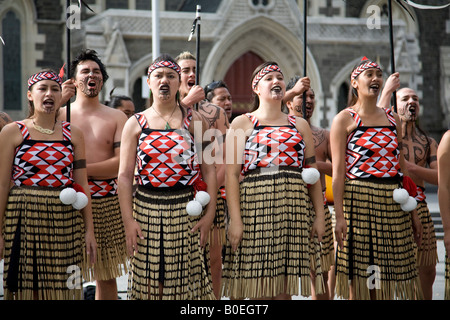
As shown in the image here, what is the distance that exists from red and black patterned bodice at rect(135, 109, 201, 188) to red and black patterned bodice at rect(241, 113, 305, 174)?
456mm

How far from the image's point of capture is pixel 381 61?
64.5 feet

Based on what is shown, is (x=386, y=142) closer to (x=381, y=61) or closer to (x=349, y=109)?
(x=349, y=109)

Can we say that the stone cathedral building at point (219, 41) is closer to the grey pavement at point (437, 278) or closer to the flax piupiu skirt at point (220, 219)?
the grey pavement at point (437, 278)

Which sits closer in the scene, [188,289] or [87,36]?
[188,289]

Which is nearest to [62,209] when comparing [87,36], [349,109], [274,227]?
[274,227]

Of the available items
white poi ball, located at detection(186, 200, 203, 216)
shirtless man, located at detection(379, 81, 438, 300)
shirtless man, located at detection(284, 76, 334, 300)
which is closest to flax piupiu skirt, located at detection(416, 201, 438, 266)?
shirtless man, located at detection(379, 81, 438, 300)

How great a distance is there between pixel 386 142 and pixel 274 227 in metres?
1.12

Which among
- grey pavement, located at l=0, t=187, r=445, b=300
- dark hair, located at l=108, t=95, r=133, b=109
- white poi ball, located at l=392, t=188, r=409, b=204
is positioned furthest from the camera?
dark hair, located at l=108, t=95, r=133, b=109

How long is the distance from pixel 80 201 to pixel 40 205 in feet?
0.87

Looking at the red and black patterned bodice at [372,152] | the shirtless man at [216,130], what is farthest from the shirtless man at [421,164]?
the shirtless man at [216,130]

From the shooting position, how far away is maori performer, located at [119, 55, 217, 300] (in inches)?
165

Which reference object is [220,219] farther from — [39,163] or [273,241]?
[39,163]

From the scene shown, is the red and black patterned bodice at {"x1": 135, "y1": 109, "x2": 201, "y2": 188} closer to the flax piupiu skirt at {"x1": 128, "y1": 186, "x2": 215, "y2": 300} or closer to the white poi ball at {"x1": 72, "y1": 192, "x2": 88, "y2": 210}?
the flax piupiu skirt at {"x1": 128, "y1": 186, "x2": 215, "y2": 300}
